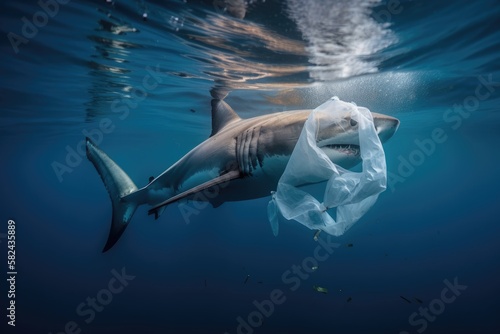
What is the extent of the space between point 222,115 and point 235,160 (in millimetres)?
1982

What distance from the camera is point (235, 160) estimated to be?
4453 mm

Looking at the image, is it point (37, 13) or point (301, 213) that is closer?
point (301, 213)

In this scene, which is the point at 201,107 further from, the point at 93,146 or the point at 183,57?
the point at 93,146

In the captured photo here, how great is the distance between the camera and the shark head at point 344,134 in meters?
3.30

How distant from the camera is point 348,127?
10.8 feet

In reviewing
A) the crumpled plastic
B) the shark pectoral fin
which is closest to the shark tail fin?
the shark pectoral fin

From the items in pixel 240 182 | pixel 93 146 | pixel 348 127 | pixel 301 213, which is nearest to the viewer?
pixel 348 127

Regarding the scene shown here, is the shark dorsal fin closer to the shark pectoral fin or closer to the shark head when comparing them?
the shark pectoral fin

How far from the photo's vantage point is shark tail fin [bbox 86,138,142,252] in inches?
238

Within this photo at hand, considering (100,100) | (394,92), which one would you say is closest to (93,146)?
(100,100)

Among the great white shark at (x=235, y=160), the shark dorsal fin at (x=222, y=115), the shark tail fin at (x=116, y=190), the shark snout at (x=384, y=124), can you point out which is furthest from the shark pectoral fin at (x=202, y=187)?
the shark tail fin at (x=116, y=190)

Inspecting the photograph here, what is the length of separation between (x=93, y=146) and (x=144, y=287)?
15.8 m

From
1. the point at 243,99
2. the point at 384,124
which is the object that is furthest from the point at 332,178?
the point at 243,99

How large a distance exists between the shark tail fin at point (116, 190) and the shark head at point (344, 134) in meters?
4.15
